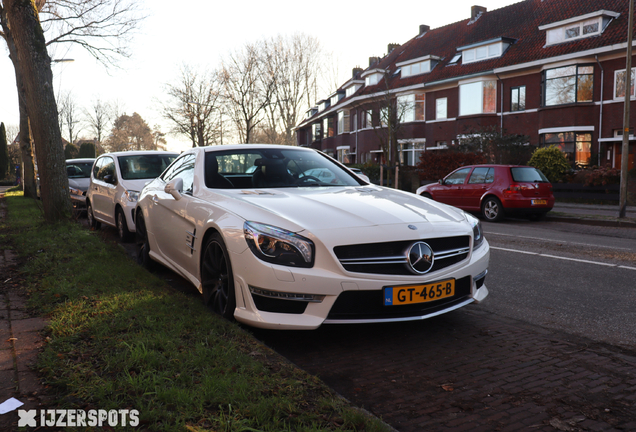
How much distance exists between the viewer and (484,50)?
30859 mm

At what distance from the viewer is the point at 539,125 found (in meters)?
26.7

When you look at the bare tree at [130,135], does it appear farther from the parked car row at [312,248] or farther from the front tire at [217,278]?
the front tire at [217,278]

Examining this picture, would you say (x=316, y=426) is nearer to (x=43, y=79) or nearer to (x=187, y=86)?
(x=43, y=79)

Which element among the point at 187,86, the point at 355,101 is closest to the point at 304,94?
the point at 355,101

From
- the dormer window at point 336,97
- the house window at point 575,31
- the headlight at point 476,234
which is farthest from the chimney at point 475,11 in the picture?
the headlight at point 476,234

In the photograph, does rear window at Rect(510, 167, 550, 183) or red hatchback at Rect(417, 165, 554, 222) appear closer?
red hatchback at Rect(417, 165, 554, 222)

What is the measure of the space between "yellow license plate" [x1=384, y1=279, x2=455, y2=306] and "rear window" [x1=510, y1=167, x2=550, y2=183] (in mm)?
11390

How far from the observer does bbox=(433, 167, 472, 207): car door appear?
615 inches

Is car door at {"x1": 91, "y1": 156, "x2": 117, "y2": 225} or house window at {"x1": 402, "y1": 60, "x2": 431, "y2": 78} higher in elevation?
house window at {"x1": 402, "y1": 60, "x2": 431, "y2": 78}

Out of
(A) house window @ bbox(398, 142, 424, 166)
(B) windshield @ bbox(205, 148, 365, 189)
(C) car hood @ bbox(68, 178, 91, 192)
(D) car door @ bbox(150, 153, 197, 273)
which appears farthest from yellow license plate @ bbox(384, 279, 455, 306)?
(A) house window @ bbox(398, 142, 424, 166)

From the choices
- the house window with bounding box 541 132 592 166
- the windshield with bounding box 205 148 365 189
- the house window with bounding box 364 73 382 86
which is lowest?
the windshield with bounding box 205 148 365 189

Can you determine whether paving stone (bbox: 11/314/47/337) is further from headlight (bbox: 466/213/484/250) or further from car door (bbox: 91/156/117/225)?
car door (bbox: 91/156/117/225)

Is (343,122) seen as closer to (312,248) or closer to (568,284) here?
(568,284)

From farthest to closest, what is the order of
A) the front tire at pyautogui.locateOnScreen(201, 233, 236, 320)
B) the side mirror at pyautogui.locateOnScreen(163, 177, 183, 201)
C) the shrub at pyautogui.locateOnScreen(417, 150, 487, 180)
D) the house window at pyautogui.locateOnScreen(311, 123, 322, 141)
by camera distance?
1. the house window at pyautogui.locateOnScreen(311, 123, 322, 141)
2. the shrub at pyautogui.locateOnScreen(417, 150, 487, 180)
3. the side mirror at pyautogui.locateOnScreen(163, 177, 183, 201)
4. the front tire at pyautogui.locateOnScreen(201, 233, 236, 320)
